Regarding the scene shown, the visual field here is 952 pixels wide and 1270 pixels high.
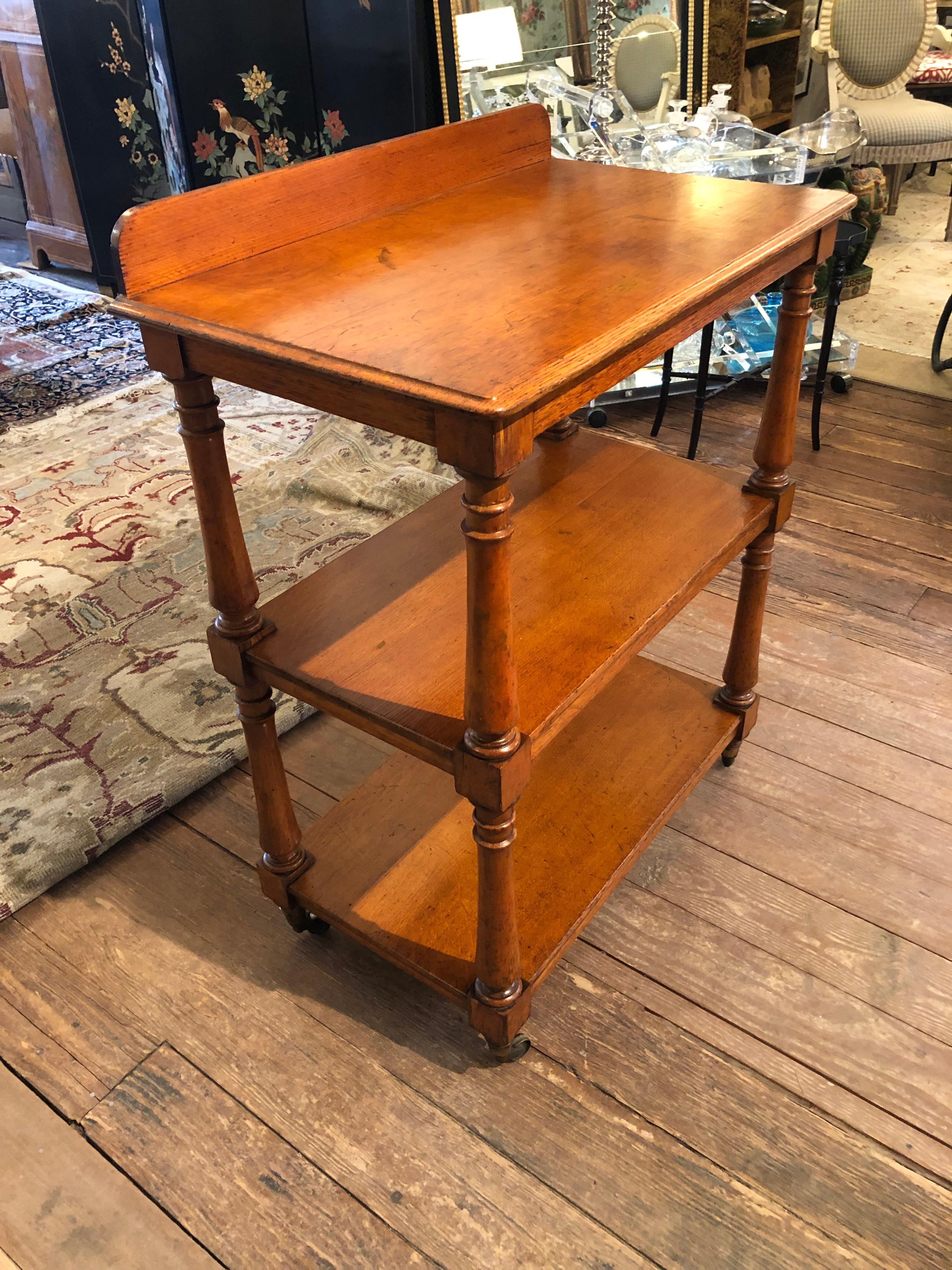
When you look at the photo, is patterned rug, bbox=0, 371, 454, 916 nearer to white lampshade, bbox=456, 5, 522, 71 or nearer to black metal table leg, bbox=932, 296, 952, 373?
white lampshade, bbox=456, 5, 522, 71

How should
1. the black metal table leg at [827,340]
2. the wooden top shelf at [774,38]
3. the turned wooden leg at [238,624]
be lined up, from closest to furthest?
1. the turned wooden leg at [238,624]
2. the black metal table leg at [827,340]
3. the wooden top shelf at [774,38]

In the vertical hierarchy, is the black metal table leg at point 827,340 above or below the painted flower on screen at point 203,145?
below

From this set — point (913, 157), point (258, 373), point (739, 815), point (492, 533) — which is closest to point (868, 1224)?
point (739, 815)

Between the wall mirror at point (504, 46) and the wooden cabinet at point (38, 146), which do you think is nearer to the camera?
the wall mirror at point (504, 46)

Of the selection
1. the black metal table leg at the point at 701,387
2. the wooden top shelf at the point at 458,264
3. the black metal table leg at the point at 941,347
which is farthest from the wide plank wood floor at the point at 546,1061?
the black metal table leg at the point at 941,347

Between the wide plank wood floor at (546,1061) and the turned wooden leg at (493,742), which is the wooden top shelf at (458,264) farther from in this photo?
the wide plank wood floor at (546,1061)

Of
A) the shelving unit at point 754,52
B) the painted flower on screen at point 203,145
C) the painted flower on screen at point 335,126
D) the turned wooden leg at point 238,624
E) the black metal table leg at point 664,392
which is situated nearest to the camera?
the turned wooden leg at point 238,624

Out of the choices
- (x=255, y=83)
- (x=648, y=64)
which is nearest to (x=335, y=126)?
(x=255, y=83)

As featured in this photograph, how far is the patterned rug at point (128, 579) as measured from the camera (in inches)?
73.3

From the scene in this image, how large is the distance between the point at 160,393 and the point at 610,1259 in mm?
3099

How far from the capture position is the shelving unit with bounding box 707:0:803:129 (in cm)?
452

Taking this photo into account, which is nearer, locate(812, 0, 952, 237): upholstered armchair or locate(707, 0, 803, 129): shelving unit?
locate(812, 0, 952, 237): upholstered armchair

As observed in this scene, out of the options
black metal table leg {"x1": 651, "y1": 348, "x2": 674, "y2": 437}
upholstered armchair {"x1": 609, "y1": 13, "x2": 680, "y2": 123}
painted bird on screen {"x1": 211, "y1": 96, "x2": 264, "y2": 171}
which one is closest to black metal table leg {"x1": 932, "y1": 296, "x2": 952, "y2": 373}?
black metal table leg {"x1": 651, "y1": 348, "x2": 674, "y2": 437}

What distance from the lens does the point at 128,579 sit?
8.22 feet
